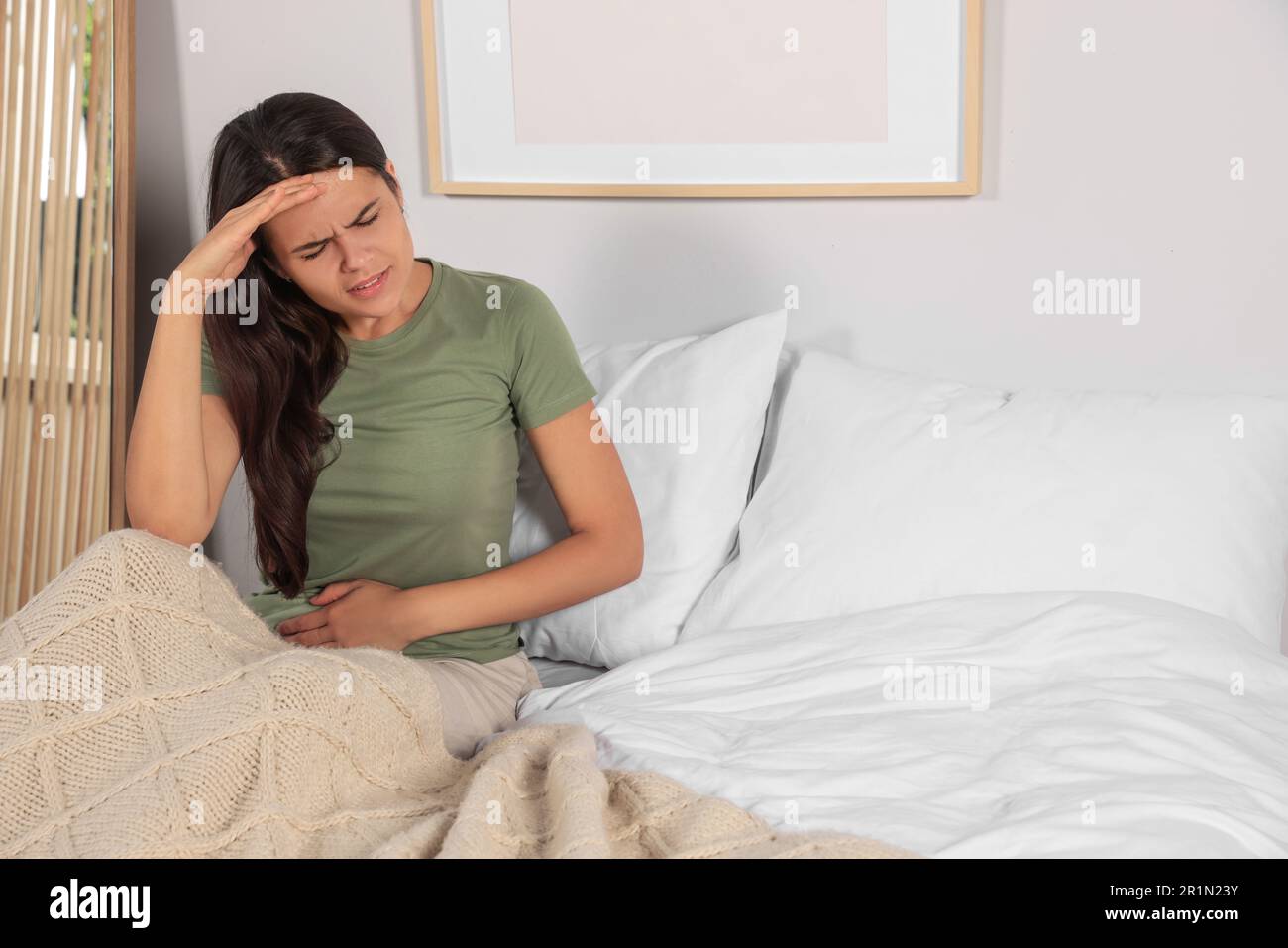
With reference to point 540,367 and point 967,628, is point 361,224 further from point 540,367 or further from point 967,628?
point 967,628

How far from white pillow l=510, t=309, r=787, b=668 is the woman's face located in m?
0.33

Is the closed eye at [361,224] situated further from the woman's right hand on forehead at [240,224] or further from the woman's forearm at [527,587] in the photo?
the woman's forearm at [527,587]

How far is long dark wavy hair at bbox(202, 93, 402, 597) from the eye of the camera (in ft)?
4.59

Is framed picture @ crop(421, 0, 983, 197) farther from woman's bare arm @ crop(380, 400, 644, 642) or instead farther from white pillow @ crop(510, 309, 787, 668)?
woman's bare arm @ crop(380, 400, 644, 642)

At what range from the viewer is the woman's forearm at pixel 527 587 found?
133 cm

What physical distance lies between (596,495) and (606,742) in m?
0.36

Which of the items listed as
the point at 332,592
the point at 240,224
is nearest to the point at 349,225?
the point at 240,224

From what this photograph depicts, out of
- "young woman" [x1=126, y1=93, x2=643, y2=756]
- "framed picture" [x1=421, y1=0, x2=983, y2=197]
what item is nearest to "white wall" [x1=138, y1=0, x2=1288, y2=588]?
"framed picture" [x1=421, y1=0, x2=983, y2=197]

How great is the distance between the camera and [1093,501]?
138 cm

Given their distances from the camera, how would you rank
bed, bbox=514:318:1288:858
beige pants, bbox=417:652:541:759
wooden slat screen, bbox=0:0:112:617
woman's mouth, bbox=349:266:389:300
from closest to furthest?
bed, bbox=514:318:1288:858
beige pants, bbox=417:652:541:759
woman's mouth, bbox=349:266:389:300
wooden slat screen, bbox=0:0:112:617

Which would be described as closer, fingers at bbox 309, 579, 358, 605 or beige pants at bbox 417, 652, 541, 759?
beige pants at bbox 417, 652, 541, 759

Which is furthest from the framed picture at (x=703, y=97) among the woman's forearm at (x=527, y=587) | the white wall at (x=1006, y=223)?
the woman's forearm at (x=527, y=587)

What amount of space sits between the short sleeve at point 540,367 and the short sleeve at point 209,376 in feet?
1.19

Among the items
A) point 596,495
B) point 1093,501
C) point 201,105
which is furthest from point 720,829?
point 201,105
